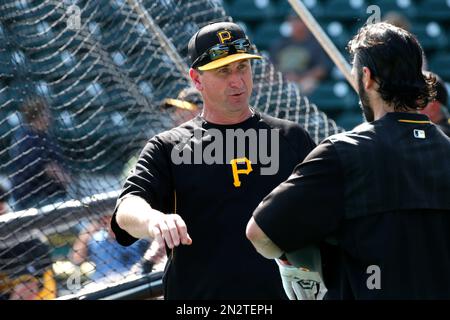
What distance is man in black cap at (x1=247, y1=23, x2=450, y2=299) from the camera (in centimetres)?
204

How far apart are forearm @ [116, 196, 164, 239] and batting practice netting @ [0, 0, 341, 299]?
97 cm

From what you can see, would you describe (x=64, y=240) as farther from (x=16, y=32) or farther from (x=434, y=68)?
A: (x=434, y=68)

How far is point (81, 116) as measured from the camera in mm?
4613

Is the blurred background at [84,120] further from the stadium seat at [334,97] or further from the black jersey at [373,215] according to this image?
the stadium seat at [334,97]

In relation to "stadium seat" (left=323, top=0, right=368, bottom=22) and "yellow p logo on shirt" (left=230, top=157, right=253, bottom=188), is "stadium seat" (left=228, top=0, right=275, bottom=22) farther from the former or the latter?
"yellow p logo on shirt" (left=230, top=157, right=253, bottom=188)

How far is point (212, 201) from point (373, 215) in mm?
732

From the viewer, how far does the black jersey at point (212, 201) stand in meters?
2.66

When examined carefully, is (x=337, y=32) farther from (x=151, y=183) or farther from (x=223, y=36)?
(x=151, y=183)

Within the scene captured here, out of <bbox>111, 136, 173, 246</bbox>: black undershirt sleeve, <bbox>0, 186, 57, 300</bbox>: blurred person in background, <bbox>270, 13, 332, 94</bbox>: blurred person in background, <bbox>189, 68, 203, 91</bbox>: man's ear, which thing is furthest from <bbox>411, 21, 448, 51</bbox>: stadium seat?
<bbox>111, 136, 173, 246</bbox>: black undershirt sleeve

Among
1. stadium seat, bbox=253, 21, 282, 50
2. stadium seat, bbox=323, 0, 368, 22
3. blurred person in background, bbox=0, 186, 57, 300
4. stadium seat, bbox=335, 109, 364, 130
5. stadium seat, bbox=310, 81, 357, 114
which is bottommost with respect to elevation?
blurred person in background, bbox=0, 186, 57, 300

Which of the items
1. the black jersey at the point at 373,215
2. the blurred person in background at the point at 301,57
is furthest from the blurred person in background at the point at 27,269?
the blurred person in background at the point at 301,57

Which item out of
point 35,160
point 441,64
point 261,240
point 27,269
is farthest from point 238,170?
point 441,64

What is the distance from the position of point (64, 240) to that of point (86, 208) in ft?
0.74

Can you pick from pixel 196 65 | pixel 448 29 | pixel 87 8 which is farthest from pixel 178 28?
pixel 448 29
